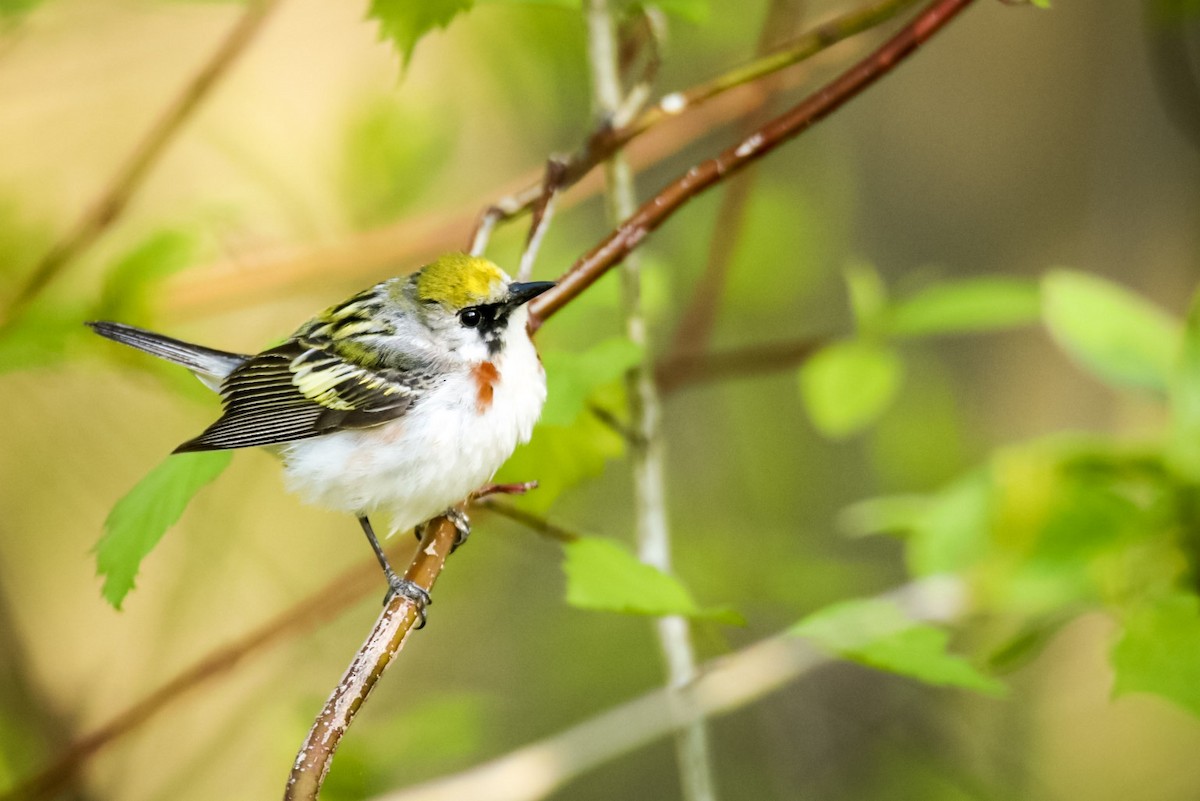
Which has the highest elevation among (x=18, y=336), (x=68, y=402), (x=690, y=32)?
(x=690, y=32)

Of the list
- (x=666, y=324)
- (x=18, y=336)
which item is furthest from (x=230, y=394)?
(x=666, y=324)

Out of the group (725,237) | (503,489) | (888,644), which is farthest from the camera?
(725,237)

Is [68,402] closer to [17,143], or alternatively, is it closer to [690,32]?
[17,143]

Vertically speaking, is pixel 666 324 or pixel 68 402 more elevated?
pixel 666 324

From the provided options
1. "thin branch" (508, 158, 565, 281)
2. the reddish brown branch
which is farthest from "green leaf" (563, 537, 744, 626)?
the reddish brown branch

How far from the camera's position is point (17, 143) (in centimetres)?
402

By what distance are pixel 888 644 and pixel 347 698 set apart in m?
0.68

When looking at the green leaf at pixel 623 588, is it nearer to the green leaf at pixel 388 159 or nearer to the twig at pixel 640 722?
the twig at pixel 640 722

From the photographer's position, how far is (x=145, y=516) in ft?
4.60

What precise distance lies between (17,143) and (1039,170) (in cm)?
405

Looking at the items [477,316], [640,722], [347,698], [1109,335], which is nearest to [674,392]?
[477,316]

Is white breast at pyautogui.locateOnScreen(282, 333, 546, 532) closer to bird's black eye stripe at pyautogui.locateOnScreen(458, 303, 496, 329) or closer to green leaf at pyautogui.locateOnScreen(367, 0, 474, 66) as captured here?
bird's black eye stripe at pyautogui.locateOnScreen(458, 303, 496, 329)

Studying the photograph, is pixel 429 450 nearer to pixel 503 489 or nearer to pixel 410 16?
pixel 503 489

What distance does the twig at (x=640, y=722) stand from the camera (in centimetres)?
168
